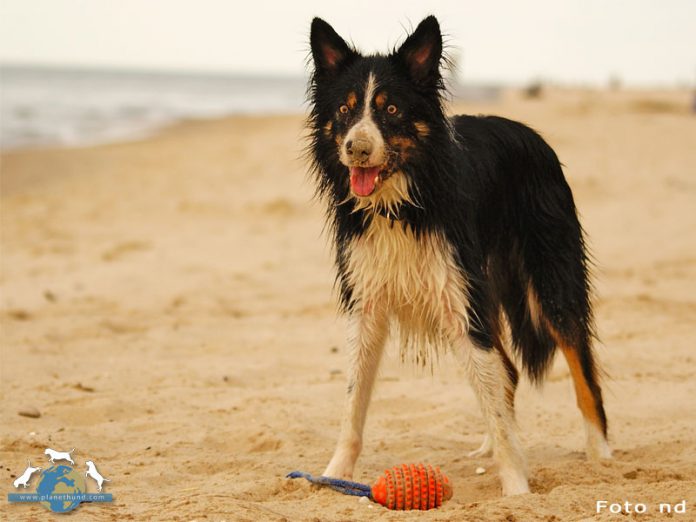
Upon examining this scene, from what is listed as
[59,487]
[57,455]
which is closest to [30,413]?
[57,455]

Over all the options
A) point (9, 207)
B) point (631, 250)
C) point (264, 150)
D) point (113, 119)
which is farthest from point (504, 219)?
point (113, 119)

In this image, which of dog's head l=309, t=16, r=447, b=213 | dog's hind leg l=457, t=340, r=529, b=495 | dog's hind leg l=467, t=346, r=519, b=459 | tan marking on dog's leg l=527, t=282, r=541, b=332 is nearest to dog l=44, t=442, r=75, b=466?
dog's head l=309, t=16, r=447, b=213

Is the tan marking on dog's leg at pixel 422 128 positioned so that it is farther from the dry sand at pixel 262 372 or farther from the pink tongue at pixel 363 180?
the dry sand at pixel 262 372

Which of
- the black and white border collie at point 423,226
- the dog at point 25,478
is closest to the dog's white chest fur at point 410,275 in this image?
the black and white border collie at point 423,226

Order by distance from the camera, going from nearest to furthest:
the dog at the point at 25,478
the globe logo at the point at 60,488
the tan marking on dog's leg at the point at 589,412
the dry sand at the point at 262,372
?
1. the globe logo at the point at 60,488
2. the dog at the point at 25,478
3. the dry sand at the point at 262,372
4. the tan marking on dog's leg at the point at 589,412

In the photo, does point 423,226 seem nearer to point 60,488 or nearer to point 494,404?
point 494,404

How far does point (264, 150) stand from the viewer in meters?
19.8

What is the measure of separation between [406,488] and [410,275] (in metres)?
1.08

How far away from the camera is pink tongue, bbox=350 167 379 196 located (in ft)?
14.6

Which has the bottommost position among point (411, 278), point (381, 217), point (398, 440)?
point (398, 440)

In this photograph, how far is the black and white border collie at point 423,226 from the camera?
455 centimetres

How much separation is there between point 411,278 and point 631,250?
20.4ft

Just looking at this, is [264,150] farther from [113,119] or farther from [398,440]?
[113,119]

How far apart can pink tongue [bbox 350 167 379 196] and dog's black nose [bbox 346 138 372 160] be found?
0.13 metres
